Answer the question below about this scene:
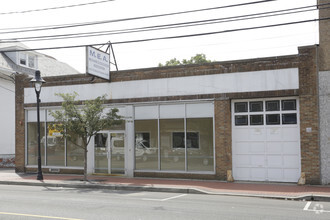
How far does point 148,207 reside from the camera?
10008mm

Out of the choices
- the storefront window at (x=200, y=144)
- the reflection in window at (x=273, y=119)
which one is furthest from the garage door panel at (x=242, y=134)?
the storefront window at (x=200, y=144)

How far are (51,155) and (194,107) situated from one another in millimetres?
8395

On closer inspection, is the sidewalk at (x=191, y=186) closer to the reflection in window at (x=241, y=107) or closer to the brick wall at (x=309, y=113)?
A: the brick wall at (x=309, y=113)

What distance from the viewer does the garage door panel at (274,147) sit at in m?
15.0

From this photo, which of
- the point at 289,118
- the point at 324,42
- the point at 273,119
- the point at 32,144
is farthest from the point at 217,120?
the point at 32,144

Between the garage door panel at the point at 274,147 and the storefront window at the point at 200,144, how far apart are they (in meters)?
2.41

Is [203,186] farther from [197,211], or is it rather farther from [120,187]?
[197,211]

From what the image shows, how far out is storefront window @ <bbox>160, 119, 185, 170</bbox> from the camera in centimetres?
1672

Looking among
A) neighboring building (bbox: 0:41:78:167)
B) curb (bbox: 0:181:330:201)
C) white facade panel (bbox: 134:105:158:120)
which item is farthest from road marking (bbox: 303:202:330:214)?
neighboring building (bbox: 0:41:78:167)

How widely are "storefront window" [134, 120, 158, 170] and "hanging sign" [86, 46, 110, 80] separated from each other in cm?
280

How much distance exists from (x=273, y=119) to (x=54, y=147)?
11.3 meters

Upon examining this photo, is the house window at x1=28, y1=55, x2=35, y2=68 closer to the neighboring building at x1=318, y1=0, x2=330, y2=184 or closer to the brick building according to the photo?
the brick building

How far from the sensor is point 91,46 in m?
16.7

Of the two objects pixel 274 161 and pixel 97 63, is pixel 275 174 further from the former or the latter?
pixel 97 63
